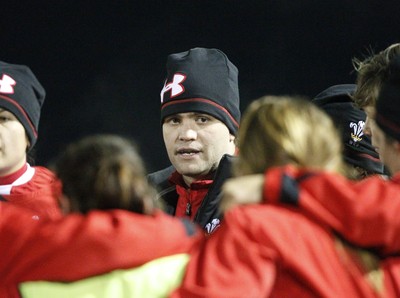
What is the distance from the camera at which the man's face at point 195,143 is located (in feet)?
6.40

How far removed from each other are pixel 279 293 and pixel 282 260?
0.21 ft

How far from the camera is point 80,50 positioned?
536cm

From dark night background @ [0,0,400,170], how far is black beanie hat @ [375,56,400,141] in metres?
4.00

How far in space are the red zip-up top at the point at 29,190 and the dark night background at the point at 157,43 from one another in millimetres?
3305

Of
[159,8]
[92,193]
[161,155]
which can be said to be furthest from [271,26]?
[92,193]

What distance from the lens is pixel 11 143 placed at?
6.04 feet

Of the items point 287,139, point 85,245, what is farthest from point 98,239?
point 287,139

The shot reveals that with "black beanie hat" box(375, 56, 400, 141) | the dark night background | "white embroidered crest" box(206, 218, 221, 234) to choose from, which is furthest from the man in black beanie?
the dark night background

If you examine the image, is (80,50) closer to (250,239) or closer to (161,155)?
(161,155)

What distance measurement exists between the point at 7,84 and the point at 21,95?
0.14 ft

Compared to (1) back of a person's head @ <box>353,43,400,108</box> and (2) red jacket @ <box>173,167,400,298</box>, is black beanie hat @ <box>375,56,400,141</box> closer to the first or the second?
(2) red jacket @ <box>173,167,400,298</box>

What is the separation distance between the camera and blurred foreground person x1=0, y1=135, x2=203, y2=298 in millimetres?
1104

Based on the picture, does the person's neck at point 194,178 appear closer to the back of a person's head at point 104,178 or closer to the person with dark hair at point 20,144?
the person with dark hair at point 20,144

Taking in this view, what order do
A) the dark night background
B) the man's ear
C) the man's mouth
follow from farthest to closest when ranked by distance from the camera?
the dark night background < the man's mouth < the man's ear
